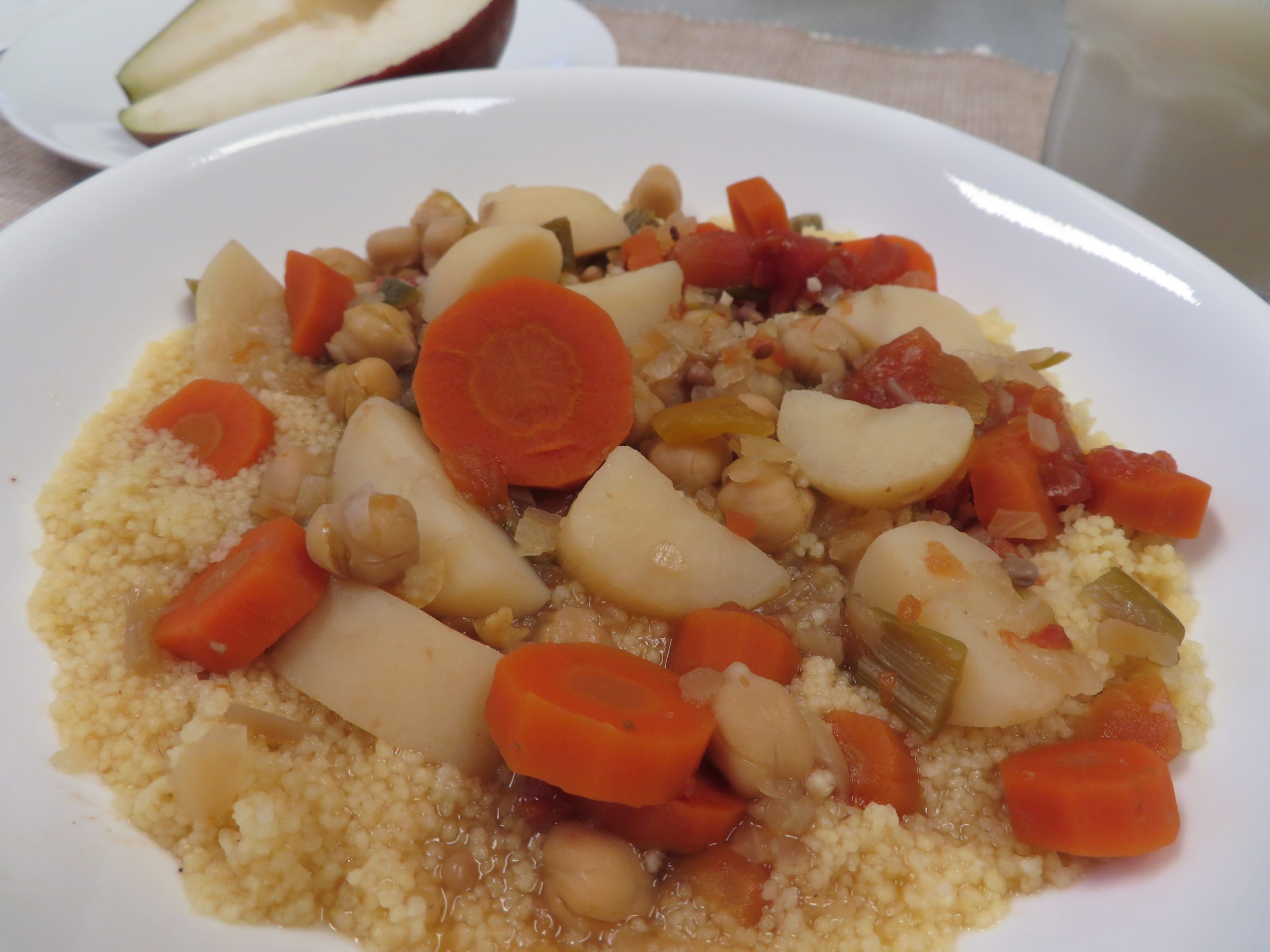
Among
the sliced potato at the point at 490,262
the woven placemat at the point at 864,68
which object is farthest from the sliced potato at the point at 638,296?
the woven placemat at the point at 864,68

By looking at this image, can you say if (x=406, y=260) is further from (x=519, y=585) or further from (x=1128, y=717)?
(x=1128, y=717)

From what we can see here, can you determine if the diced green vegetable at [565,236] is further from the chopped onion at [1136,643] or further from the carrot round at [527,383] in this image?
the chopped onion at [1136,643]

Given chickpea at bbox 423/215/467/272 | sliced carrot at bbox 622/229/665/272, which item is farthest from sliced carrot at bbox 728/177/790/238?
chickpea at bbox 423/215/467/272

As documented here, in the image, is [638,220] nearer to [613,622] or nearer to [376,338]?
[376,338]

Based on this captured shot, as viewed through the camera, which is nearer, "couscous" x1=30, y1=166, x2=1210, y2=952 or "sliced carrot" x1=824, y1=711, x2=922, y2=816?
"couscous" x1=30, y1=166, x2=1210, y2=952

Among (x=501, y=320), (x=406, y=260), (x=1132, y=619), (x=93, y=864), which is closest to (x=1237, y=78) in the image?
(x=1132, y=619)

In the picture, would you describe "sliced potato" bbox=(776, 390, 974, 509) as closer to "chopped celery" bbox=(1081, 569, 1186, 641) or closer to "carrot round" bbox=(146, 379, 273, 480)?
"chopped celery" bbox=(1081, 569, 1186, 641)
